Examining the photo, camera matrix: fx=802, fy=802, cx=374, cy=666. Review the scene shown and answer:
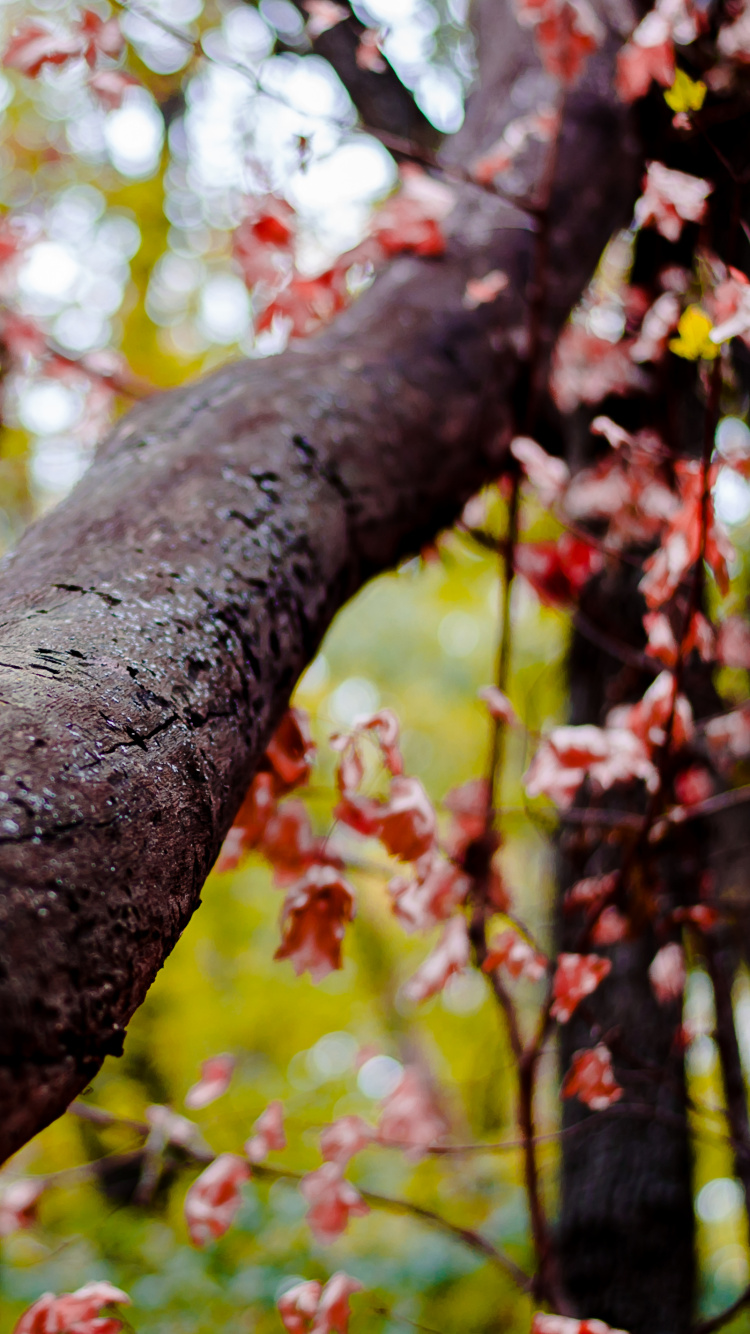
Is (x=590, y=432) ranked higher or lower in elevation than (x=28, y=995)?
lower

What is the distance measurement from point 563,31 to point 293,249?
2.45 feet

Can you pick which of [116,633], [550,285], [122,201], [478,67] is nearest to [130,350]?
[122,201]

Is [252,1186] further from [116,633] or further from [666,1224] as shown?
[116,633]

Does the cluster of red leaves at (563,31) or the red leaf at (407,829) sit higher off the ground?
the cluster of red leaves at (563,31)

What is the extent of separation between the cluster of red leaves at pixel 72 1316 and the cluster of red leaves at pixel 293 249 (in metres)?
1.66

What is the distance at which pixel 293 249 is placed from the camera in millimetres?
1838

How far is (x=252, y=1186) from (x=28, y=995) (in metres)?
3.72

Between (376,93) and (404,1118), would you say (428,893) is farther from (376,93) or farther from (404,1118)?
(376,93)

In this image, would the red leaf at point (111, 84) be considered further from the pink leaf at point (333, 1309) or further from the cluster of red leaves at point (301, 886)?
the pink leaf at point (333, 1309)

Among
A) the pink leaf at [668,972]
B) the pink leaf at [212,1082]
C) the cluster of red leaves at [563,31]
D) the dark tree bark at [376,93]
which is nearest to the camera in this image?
the cluster of red leaves at [563,31]

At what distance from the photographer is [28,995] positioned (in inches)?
18.4

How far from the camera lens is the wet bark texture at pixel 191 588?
518mm

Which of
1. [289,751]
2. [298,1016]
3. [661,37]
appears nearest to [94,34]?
[661,37]

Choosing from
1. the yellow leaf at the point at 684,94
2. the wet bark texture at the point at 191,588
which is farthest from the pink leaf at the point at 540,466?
the yellow leaf at the point at 684,94
